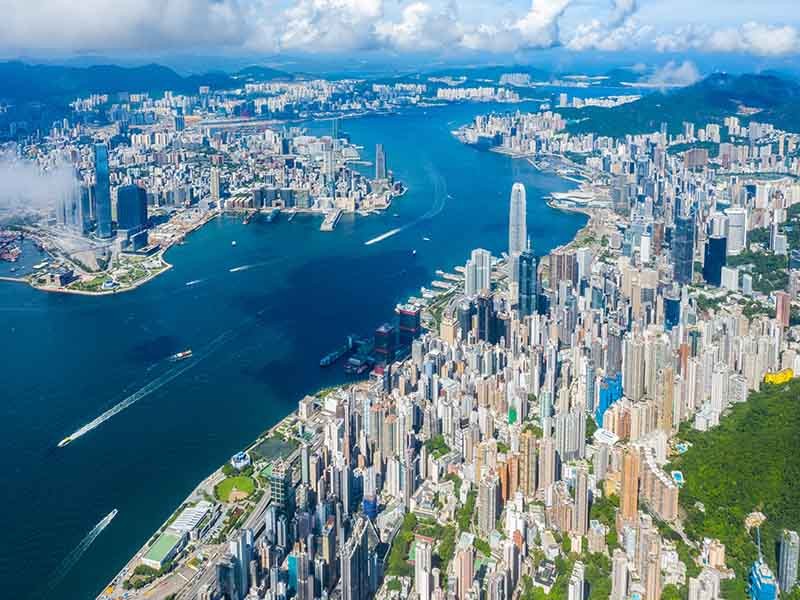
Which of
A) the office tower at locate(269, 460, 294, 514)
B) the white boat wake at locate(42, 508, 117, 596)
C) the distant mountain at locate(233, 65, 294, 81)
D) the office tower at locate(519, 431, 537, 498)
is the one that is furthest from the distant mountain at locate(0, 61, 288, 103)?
the office tower at locate(519, 431, 537, 498)

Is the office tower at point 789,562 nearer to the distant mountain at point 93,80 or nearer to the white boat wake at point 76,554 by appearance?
the white boat wake at point 76,554

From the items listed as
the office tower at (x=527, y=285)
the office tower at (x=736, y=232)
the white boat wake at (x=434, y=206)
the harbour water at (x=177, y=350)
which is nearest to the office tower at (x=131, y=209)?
the harbour water at (x=177, y=350)

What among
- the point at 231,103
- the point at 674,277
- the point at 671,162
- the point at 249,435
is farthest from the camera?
the point at 231,103

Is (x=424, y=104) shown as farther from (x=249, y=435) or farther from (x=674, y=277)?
(x=249, y=435)

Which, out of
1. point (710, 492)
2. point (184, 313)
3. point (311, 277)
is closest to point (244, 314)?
point (184, 313)

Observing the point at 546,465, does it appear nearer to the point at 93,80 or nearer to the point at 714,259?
the point at 714,259

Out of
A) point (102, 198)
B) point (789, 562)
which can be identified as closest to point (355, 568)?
point (789, 562)
